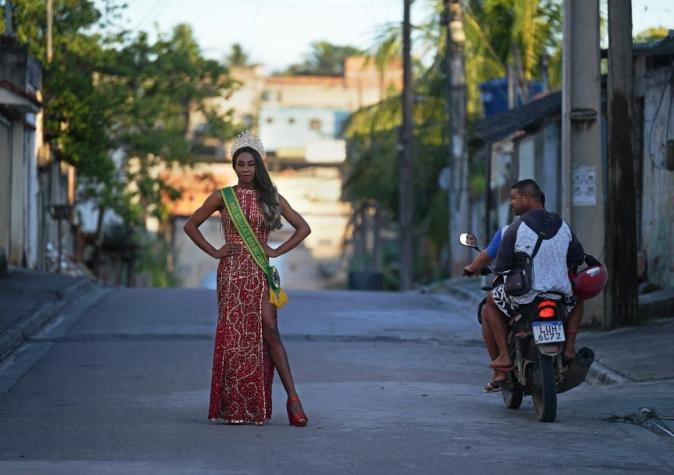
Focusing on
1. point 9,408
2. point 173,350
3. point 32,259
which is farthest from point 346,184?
point 9,408

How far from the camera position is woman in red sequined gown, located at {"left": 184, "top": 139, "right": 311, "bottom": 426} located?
9.64m

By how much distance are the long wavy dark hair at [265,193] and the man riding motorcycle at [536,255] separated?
5.26ft

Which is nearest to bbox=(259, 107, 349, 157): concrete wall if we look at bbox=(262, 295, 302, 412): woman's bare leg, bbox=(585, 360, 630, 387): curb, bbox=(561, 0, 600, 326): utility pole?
bbox=(561, 0, 600, 326): utility pole

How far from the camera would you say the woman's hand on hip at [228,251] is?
964 cm

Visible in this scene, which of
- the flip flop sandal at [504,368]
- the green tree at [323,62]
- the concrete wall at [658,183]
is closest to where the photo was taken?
the flip flop sandal at [504,368]

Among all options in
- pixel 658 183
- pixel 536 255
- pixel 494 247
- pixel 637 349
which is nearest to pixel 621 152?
pixel 637 349

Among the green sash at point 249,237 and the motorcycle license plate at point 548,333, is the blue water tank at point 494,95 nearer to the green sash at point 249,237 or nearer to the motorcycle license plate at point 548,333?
the motorcycle license plate at point 548,333

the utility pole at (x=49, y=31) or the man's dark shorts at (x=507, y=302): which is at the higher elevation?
the utility pole at (x=49, y=31)

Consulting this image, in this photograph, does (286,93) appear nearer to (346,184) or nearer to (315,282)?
(315,282)

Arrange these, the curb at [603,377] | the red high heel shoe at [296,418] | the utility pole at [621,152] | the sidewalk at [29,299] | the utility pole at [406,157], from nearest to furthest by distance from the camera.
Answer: the red high heel shoe at [296,418]
the curb at [603,377]
the sidewalk at [29,299]
the utility pole at [621,152]
the utility pole at [406,157]

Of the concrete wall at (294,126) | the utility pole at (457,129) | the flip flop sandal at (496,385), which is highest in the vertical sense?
the concrete wall at (294,126)

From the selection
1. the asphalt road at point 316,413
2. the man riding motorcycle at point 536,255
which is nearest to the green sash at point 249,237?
the asphalt road at point 316,413

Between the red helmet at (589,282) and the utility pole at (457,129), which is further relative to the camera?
the utility pole at (457,129)

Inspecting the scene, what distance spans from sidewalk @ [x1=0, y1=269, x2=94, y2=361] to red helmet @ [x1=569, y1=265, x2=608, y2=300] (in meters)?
6.29
